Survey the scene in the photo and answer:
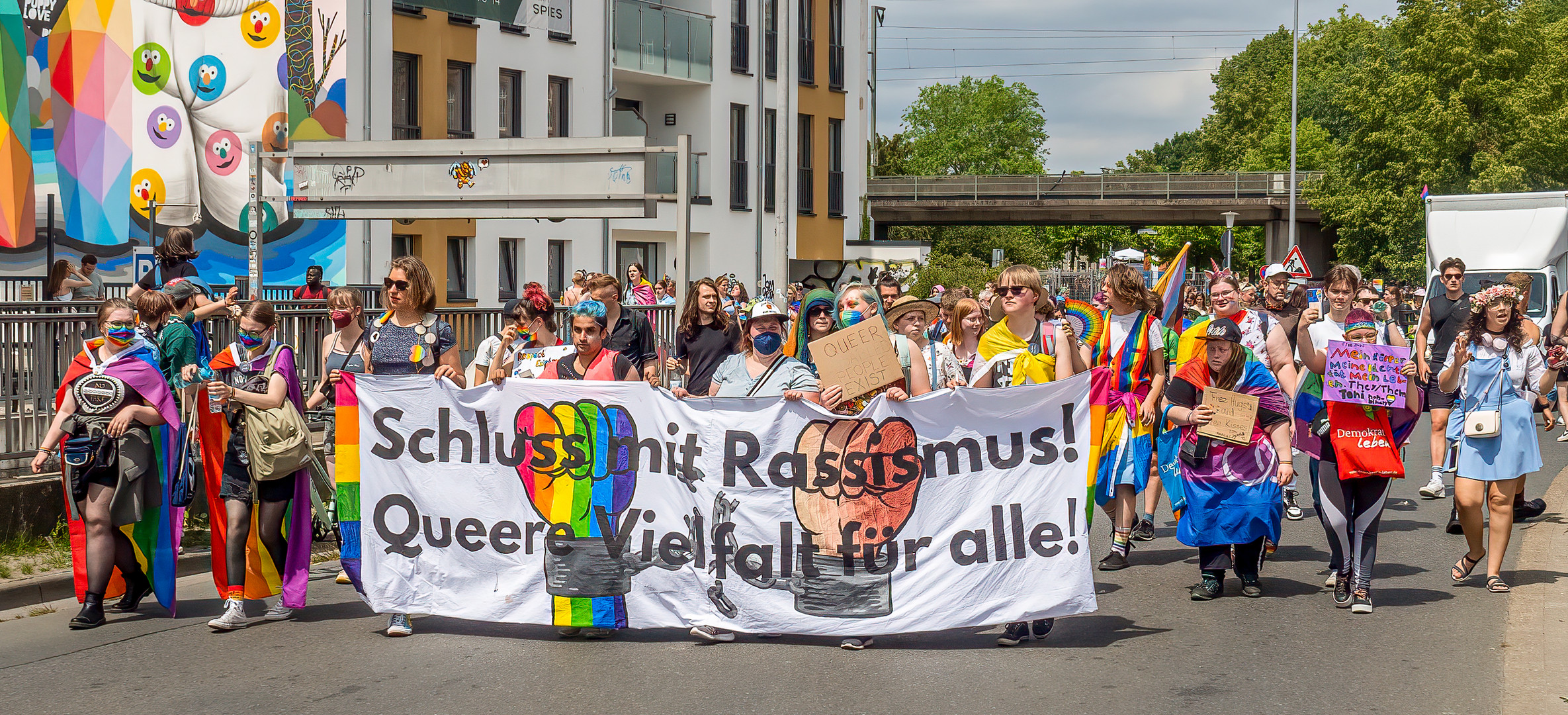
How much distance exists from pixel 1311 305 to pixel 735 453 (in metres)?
4.25

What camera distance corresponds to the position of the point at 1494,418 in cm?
853

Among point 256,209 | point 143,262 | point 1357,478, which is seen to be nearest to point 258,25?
point 143,262

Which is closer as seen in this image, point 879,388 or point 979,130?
point 879,388

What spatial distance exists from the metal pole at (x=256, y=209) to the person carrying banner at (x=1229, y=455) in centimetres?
839

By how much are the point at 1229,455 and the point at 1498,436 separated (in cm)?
176

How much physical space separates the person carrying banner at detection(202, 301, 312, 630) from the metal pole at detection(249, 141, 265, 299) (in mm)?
5709

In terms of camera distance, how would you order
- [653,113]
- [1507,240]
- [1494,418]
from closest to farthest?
[1494,418] → [1507,240] → [653,113]

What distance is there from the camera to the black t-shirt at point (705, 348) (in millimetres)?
9820

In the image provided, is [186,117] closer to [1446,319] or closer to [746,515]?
[1446,319]

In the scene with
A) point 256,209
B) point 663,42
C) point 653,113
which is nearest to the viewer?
point 256,209

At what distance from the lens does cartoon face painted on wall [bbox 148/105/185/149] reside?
21.9m

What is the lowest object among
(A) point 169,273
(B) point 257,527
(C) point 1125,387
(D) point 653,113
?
(B) point 257,527

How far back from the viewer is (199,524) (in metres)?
10.4

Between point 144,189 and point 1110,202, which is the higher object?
point 1110,202
